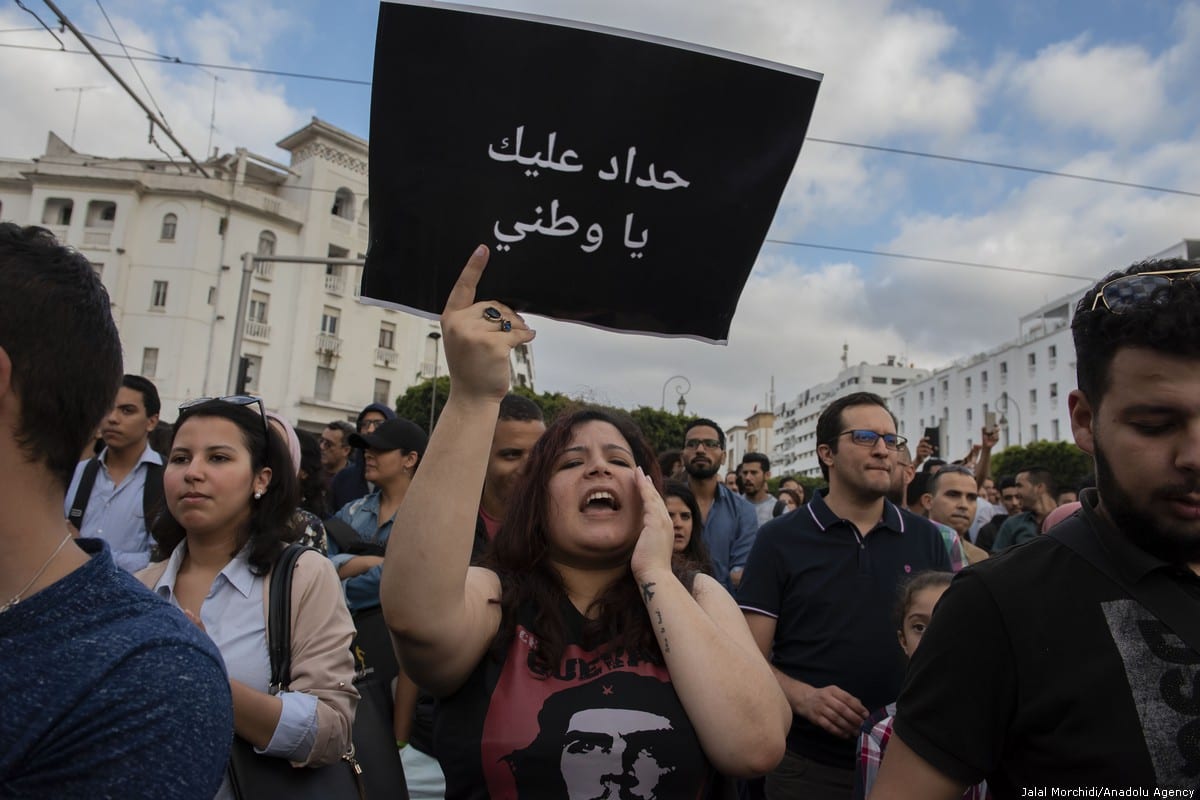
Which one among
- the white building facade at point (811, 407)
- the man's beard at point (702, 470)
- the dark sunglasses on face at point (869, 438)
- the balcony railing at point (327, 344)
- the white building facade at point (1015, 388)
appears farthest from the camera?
the white building facade at point (811, 407)

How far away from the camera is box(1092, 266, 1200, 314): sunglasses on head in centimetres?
159

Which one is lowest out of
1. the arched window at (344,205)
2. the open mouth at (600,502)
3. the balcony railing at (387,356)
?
the open mouth at (600,502)

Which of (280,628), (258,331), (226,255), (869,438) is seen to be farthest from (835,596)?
(226,255)

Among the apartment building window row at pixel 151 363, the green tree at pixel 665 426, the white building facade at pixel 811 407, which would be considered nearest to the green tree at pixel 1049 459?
the green tree at pixel 665 426

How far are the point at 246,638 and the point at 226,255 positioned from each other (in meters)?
41.7

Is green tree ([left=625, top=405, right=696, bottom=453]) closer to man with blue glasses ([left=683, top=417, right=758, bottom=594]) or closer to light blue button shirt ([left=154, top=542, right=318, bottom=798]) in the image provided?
man with blue glasses ([left=683, top=417, right=758, bottom=594])

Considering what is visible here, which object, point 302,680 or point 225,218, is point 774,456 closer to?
point 225,218

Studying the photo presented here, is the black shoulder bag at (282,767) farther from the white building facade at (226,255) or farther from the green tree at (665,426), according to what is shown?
the white building facade at (226,255)

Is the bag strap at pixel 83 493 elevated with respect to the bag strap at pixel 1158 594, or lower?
lower

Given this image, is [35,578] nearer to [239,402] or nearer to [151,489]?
[239,402]

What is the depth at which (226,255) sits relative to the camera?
40000 millimetres

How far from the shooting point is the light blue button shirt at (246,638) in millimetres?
2338

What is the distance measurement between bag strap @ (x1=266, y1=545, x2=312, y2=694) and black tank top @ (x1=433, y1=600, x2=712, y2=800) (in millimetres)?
678

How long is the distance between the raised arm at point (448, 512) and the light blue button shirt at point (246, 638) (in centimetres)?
60
